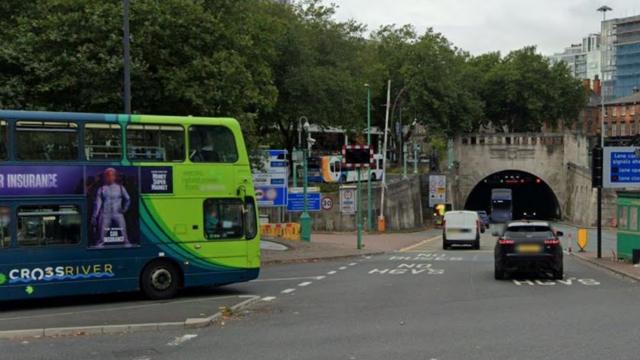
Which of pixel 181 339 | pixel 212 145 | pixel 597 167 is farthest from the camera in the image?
pixel 597 167

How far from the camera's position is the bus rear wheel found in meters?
16.0

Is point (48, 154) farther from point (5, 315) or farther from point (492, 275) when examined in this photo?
point (492, 275)

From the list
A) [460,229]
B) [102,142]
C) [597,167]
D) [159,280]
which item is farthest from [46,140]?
[460,229]

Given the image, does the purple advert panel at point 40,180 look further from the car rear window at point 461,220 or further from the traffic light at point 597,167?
the car rear window at point 461,220

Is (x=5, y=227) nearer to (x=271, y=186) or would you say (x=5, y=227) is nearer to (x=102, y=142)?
(x=102, y=142)

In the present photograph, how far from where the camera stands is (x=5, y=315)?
14086 mm

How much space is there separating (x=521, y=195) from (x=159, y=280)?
87.8 metres

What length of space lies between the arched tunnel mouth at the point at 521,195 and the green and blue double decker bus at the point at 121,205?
72720mm

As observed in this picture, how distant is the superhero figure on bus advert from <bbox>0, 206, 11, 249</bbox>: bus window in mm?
1602

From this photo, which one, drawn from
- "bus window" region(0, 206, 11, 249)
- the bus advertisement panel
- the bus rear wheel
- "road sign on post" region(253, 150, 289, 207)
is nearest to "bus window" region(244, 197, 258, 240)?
the bus rear wheel

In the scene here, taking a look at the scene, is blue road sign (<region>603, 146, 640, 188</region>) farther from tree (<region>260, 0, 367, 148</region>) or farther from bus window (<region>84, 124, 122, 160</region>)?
tree (<region>260, 0, 367, 148</region>)

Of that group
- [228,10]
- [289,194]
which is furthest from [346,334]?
[289,194]

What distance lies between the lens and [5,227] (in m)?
14.4

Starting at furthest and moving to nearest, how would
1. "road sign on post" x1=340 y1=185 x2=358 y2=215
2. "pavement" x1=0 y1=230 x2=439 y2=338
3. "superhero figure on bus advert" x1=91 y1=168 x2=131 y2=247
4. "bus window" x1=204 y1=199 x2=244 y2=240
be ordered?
"road sign on post" x1=340 y1=185 x2=358 y2=215, "bus window" x1=204 y1=199 x2=244 y2=240, "superhero figure on bus advert" x1=91 y1=168 x2=131 y2=247, "pavement" x1=0 y1=230 x2=439 y2=338
